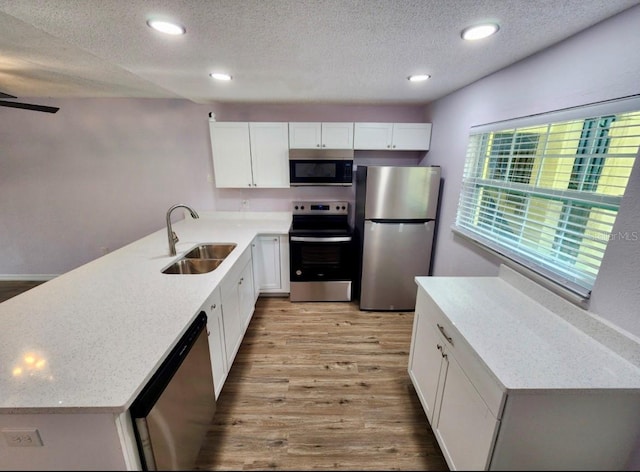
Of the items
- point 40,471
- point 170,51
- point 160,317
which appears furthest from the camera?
point 170,51

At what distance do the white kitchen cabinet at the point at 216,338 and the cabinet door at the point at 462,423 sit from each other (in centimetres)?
132

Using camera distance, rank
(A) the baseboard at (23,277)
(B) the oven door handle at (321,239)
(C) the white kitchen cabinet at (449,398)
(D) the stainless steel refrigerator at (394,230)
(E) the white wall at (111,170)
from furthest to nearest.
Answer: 1. (A) the baseboard at (23,277)
2. (E) the white wall at (111,170)
3. (B) the oven door handle at (321,239)
4. (D) the stainless steel refrigerator at (394,230)
5. (C) the white kitchen cabinet at (449,398)

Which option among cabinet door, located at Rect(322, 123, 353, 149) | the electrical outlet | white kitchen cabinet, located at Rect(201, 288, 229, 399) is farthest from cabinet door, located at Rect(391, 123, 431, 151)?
the electrical outlet

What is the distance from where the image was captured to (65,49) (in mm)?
1711

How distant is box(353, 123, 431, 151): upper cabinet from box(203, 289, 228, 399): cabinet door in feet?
7.03

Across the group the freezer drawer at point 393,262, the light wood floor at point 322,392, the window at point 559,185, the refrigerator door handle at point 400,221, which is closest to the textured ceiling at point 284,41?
the window at point 559,185

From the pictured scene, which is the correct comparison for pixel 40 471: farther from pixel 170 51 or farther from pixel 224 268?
pixel 170 51

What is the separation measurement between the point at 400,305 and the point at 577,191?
A: 190 cm

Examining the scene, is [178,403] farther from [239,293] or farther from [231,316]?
[239,293]

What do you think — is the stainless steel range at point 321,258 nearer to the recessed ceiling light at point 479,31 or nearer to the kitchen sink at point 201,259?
the kitchen sink at point 201,259

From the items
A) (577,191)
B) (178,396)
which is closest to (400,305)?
(577,191)

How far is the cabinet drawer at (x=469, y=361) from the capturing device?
101 cm

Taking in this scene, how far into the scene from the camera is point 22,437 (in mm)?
844

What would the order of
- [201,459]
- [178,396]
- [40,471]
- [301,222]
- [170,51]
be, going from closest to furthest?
[40,471]
[201,459]
[178,396]
[170,51]
[301,222]
